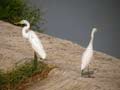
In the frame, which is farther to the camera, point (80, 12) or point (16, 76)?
point (80, 12)

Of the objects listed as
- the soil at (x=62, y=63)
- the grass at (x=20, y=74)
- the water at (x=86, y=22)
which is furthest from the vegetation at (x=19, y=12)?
the grass at (x=20, y=74)

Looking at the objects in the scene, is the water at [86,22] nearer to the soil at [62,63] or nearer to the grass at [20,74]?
the soil at [62,63]

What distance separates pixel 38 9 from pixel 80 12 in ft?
1.76

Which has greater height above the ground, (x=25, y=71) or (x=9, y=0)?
(x=9, y=0)

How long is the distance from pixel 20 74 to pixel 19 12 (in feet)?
8.20

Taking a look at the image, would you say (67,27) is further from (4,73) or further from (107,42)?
(4,73)

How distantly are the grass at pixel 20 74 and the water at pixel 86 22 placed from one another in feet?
7.00

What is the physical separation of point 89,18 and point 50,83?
8.29ft

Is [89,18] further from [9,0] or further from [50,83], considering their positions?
[50,83]

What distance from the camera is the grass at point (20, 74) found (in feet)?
14.5

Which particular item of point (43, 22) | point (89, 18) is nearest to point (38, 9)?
point (43, 22)

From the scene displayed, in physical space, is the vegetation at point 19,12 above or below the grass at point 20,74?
above

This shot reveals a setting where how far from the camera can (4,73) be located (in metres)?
4.50

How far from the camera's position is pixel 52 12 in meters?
6.95
